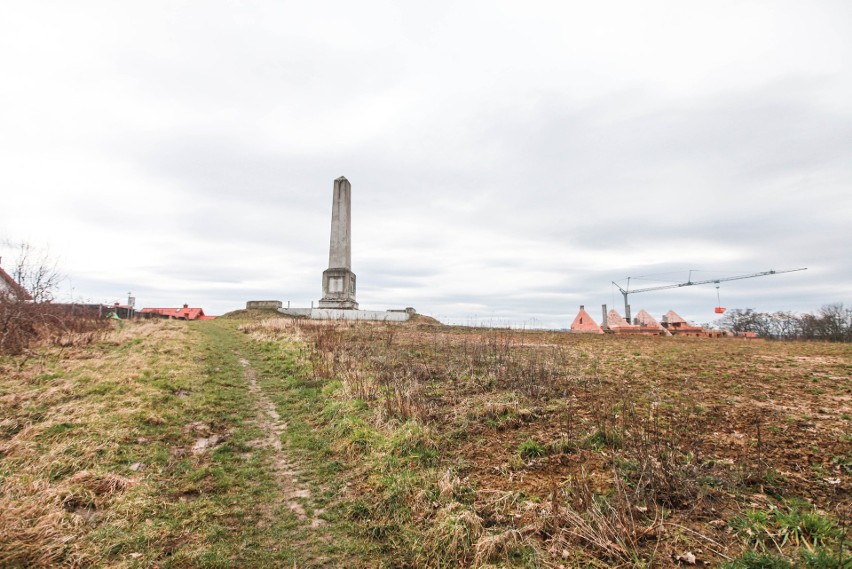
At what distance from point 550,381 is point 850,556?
6239 mm

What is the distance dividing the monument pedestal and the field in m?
20.6

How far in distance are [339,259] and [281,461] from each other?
26.0 m

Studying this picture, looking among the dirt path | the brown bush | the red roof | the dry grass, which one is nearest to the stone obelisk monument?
the brown bush

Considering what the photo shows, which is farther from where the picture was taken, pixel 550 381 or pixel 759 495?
pixel 550 381

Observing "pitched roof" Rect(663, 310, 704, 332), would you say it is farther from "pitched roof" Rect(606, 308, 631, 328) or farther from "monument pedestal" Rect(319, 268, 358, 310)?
"monument pedestal" Rect(319, 268, 358, 310)

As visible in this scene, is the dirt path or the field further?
the dirt path

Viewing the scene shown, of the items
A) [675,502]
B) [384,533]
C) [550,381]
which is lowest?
[384,533]

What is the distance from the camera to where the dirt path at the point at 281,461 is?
4988 millimetres

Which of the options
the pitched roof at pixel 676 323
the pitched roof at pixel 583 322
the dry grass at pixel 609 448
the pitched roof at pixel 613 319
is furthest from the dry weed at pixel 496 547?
the pitched roof at pixel 676 323

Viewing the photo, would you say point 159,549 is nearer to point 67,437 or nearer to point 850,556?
point 67,437

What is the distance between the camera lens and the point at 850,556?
293 cm

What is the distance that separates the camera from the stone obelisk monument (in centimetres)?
3112

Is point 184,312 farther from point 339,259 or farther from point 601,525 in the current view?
point 601,525

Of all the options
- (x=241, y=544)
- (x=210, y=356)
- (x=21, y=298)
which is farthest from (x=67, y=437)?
(x=21, y=298)
